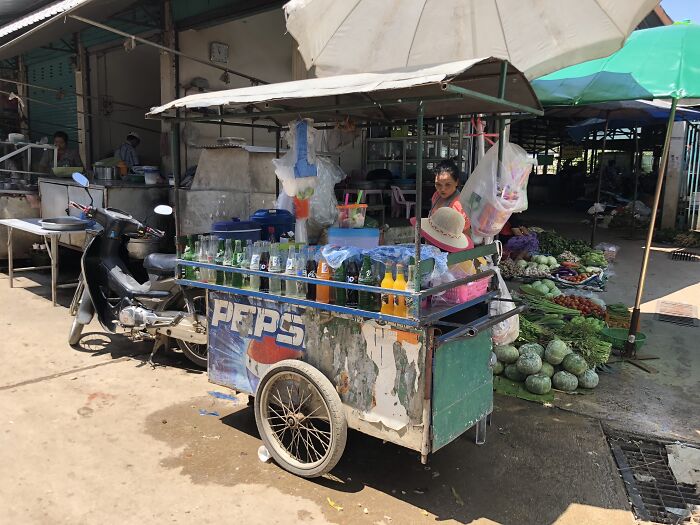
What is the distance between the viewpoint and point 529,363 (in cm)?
429

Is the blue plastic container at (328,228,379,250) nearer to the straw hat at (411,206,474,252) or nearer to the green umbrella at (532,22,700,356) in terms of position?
the straw hat at (411,206,474,252)

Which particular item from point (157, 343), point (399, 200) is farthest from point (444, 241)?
point (399, 200)

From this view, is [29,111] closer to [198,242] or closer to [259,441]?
[198,242]

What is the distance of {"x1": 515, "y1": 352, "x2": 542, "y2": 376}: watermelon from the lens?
4.29 meters

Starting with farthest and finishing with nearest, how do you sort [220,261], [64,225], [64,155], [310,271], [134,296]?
[64,155] → [64,225] → [134,296] → [220,261] → [310,271]

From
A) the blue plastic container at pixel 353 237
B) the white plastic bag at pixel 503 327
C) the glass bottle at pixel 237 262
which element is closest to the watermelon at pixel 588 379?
the white plastic bag at pixel 503 327

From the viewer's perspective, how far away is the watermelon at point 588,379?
432 centimetres

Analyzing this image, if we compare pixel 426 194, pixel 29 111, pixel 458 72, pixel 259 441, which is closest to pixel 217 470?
pixel 259 441

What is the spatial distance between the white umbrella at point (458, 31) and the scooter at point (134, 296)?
7.17ft

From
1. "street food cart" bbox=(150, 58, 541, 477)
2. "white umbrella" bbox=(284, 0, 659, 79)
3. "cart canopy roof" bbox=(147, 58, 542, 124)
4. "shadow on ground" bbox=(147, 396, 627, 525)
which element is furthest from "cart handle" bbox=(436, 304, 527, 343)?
"white umbrella" bbox=(284, 0, 659, 79)

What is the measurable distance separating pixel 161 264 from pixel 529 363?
315 centimetres

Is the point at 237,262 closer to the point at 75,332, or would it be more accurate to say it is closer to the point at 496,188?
the point at 496,188

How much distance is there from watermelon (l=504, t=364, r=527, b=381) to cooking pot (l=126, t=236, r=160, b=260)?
138 inches

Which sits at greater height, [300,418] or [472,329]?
[472,329]
